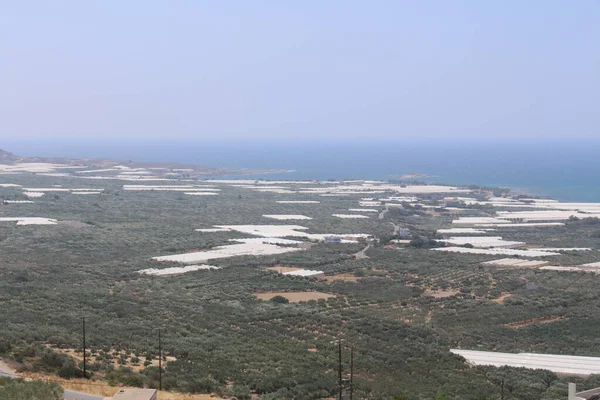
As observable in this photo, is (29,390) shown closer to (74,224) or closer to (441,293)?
(441,293)

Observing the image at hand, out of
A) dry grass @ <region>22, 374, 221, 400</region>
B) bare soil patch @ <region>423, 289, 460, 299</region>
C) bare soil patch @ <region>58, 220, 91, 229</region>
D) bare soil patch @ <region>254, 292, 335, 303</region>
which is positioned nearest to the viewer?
dry grass @ <region>22, 374, 221, 400</region>

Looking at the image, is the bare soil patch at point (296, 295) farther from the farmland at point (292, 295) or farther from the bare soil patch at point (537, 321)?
the bare soil patch at point (537, 321)

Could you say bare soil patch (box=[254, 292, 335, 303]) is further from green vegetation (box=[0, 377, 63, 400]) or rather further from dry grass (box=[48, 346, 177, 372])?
green vegetation (box=[0, 377, 63, 400])

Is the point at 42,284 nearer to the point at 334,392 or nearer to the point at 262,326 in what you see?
the point at 262,326

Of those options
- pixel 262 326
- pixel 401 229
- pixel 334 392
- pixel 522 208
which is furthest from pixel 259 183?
pixel 334 392

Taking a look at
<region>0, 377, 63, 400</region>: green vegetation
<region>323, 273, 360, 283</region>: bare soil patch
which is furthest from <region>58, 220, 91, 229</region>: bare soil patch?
<region>0, 377, 63, 400</region>: green vegetation

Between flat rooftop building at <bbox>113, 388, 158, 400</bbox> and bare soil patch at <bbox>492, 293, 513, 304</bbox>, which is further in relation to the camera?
bare soil patch at <bbox>492, 293, 513, 304</bbox>
